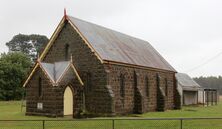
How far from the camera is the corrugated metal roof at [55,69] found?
116 feet

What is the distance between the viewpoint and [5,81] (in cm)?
7706

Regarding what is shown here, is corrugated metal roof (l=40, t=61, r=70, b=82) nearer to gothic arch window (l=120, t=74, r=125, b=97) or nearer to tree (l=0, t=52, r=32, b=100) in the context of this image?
gothic arch window (l=120, t=74, r=125, b=97)

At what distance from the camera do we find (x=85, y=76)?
36.2m

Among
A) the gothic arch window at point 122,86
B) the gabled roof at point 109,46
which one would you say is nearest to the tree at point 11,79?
the gabled roof at point 109,46

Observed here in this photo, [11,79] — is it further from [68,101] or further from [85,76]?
[68,101]

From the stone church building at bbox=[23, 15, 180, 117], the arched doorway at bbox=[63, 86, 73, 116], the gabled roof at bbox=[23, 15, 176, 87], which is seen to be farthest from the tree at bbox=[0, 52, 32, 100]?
the arched doorway at bbox=[63, 86, 73, 116]

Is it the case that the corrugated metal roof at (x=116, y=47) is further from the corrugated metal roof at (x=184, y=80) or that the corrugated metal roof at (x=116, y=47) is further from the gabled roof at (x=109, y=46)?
the corrugated metal roof at (x=184, y=80)

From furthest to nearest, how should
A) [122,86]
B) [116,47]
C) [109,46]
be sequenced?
[116,47]
[109,46]
[122,86]

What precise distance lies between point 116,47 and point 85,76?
5.71 m

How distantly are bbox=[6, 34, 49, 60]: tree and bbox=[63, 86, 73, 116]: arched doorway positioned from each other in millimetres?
88040

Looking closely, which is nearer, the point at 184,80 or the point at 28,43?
the point at 184,80

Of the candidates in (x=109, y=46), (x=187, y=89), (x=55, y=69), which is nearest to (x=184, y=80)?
(x=187, y=89)

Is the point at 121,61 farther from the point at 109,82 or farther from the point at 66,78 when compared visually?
the point at 66,78

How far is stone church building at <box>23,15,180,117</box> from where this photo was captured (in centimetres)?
3484
